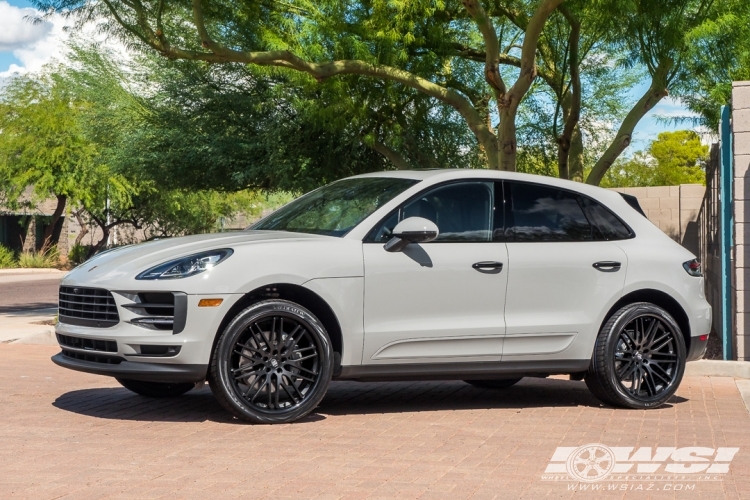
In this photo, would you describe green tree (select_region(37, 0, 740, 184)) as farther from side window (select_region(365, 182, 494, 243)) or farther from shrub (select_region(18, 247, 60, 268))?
shrub (select_region(18, 247, 60, 268))

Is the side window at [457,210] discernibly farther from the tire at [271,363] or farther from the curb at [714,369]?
the curb at [714,369]

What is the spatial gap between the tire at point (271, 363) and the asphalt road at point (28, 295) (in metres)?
14.3

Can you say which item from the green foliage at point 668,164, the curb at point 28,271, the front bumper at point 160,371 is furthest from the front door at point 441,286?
the green foliage at point 668,164

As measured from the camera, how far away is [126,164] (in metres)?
23.6

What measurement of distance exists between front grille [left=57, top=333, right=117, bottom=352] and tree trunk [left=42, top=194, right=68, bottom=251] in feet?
120

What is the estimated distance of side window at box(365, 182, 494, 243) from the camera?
8328mm

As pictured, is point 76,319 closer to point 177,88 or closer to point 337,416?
point 337,416

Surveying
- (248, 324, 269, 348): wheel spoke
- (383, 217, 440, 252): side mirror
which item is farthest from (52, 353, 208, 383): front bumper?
(383, 217, 440, 252): side mirror

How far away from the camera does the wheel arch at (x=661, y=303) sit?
8930mm

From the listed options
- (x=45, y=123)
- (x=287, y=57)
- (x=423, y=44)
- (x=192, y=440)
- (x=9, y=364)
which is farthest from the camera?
(x=45, y=123)

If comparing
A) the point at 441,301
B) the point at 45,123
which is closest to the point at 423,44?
the point at 441,301

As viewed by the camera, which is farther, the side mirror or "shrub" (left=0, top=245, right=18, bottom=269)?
"shrub" (left=0, top=245, right=18, bottom=269)

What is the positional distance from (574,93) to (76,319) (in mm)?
11295

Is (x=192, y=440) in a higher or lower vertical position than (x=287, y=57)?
lower
